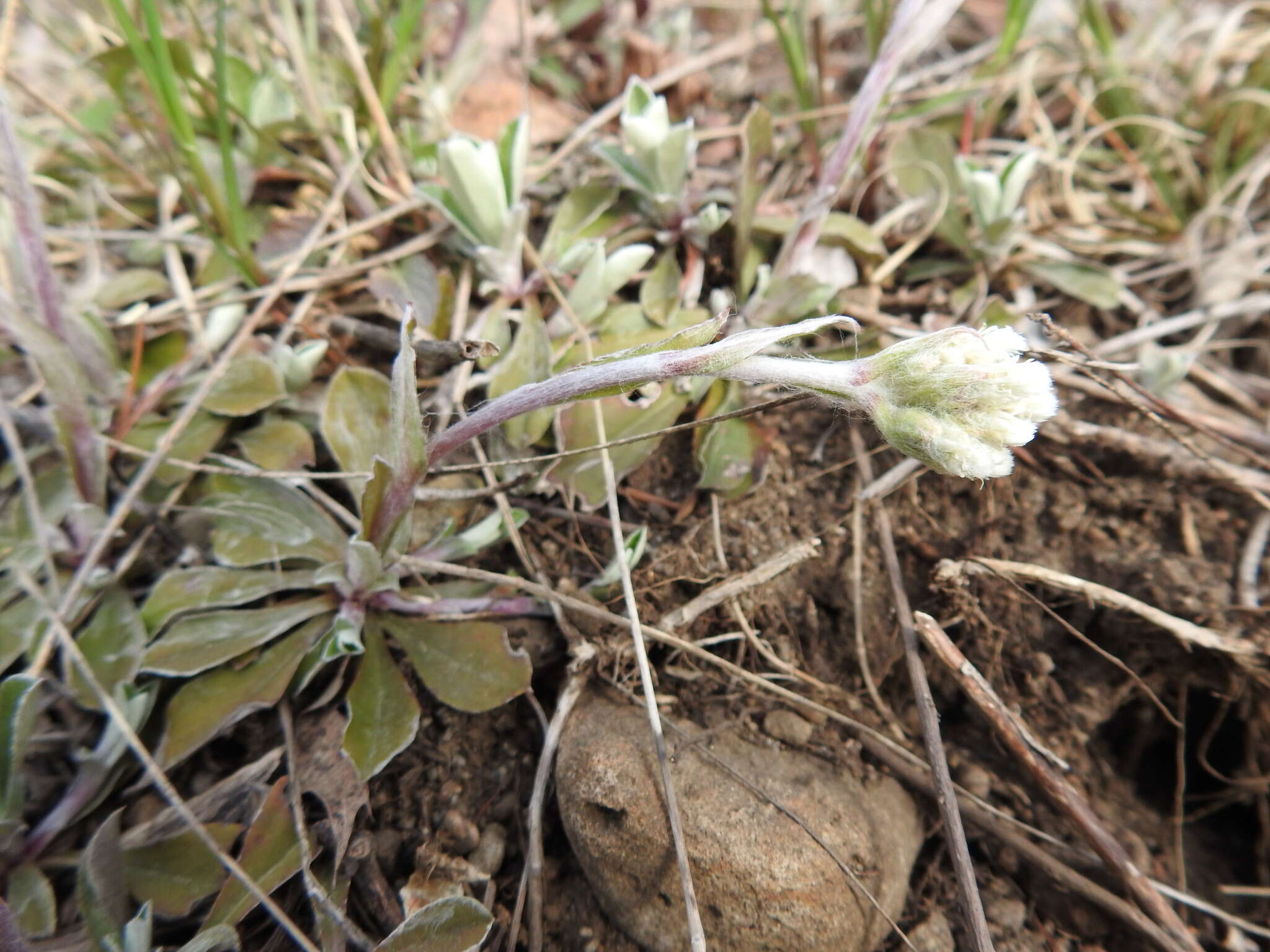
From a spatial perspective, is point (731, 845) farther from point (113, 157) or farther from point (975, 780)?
point (113, 157)

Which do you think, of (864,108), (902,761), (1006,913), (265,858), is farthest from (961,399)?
(265,858)

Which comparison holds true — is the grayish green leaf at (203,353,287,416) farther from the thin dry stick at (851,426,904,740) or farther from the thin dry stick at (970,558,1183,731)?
the thin dry stick at (970,558,1183,731)

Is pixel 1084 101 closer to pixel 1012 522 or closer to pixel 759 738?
pixel 1012 522

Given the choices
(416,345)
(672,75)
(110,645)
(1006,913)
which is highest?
(672,75)

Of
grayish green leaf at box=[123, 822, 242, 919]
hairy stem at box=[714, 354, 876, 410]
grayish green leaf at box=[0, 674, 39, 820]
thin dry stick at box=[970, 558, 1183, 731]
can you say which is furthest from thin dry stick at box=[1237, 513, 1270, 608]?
grayish green leaf at box=[0, 674, 39, 820]

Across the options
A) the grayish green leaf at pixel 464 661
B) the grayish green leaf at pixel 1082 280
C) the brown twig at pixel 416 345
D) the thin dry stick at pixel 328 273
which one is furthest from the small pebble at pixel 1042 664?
the thin dry stick at pixel 328 273

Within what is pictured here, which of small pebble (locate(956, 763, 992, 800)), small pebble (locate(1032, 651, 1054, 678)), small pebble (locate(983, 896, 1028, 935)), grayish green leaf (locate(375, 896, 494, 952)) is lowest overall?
small pebble (locate(983, 896, 1028, 935))
